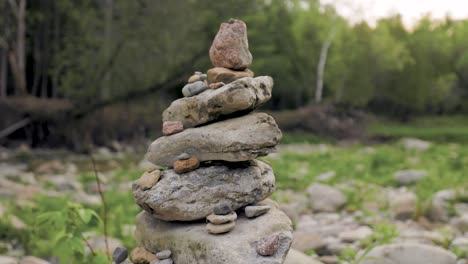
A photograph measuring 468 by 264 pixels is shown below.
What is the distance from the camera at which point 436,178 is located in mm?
10797

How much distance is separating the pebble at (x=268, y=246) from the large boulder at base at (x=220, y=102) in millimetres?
977

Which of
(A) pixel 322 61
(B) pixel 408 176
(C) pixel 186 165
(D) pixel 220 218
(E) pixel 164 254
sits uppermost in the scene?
(C) pixel 186 165

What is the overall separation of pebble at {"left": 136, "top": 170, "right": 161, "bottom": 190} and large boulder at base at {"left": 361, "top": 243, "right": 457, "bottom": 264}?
246 centimetres

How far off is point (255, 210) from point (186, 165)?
0.62m

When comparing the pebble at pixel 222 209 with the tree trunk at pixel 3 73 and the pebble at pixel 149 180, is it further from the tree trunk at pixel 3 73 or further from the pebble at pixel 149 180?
the tree trunk at pixel 3 73

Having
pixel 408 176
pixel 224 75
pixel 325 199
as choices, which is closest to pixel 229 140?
pixel 224 75

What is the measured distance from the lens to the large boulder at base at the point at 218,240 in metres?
3.62

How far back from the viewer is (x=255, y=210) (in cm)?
401

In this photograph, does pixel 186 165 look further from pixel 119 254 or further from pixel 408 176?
pixel 408 176

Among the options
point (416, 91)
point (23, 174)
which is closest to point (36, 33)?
point (23, 174)

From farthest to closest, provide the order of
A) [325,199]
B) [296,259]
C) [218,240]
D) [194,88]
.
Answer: [325,199], [296,259], [194,88], [218,240]

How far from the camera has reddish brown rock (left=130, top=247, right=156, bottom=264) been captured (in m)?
4.14

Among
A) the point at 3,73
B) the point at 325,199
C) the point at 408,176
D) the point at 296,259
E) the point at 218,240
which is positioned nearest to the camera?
the point at 218,240

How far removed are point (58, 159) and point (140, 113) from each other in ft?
14.4
